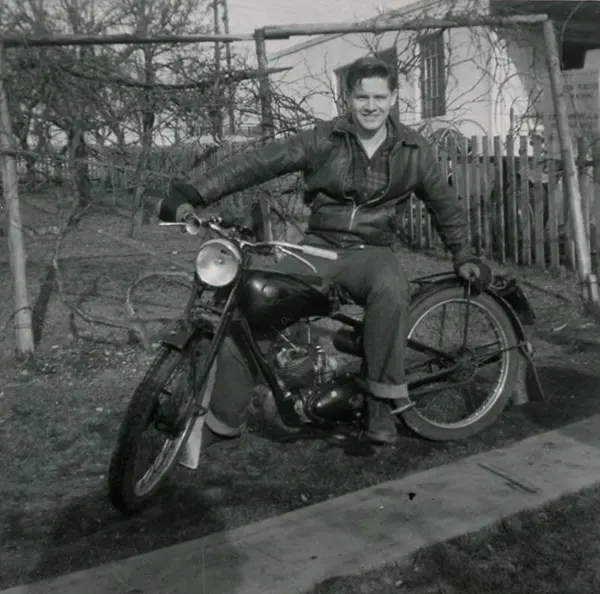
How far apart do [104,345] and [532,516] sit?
372cm

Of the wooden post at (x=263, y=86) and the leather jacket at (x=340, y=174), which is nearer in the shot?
the leather jacket at (x=340, y=174)

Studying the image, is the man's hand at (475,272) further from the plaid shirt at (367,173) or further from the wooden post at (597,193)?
the wooden post at (597,193)

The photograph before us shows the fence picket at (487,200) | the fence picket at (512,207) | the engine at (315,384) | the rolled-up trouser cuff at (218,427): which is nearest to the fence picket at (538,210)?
the fence picket at (512,207)

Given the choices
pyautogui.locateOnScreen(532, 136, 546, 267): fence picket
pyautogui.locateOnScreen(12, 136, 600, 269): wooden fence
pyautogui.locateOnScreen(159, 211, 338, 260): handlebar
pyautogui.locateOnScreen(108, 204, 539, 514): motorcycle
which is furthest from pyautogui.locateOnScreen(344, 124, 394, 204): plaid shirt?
pyautogui.locateOnScreen(532, 136, 546, 267): fence picket

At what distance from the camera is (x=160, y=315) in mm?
7301

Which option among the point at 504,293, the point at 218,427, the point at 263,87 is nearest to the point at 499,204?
the point at 263,87

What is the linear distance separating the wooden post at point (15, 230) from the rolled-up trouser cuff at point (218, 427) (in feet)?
6.93

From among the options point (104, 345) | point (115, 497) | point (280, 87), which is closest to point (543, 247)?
point (280, 87)

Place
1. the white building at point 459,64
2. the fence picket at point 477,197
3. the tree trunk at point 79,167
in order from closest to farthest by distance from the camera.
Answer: the tree trunk at point 79,167, the white building at point 459,64, the fence picket at point 477,197

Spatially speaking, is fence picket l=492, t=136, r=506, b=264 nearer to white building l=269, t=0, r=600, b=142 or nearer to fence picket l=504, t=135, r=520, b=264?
fence picket l=504, t=135, r=520, b=264

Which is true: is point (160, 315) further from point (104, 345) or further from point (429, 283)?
point (429, 283)

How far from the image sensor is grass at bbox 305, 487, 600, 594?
3.10 m

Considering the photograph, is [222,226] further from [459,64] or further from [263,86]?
[459,64]

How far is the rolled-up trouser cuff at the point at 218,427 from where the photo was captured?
14.1ft
